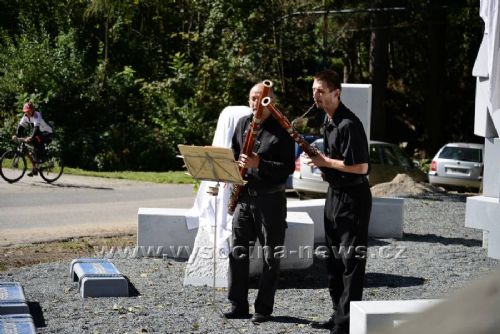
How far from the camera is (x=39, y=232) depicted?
40.7 feet

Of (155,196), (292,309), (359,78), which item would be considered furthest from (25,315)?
(359,78)

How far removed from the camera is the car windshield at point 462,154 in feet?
80.3

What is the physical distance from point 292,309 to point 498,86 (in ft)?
8.30

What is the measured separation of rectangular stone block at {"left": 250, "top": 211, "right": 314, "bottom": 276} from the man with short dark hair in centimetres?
225

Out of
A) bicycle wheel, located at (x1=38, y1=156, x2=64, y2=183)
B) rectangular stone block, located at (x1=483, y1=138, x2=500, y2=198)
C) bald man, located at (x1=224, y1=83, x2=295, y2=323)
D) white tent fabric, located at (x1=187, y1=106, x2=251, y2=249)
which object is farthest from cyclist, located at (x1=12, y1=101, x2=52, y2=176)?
bald man, located at (x1=224, y1=83, x2=295, y2=323)

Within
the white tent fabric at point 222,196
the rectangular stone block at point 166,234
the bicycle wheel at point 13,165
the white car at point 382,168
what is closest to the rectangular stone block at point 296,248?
the white tent fabric at point 222,196

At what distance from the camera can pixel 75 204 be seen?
53.7ft

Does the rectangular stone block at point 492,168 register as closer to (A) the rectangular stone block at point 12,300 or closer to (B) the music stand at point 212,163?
(B) the music stand at point 212,163

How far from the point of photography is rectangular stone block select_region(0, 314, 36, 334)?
5793mm

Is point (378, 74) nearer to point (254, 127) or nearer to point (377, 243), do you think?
point (377, 243)

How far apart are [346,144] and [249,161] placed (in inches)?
32.6

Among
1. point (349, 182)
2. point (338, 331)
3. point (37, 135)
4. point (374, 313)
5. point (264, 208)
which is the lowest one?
point (338, 331)

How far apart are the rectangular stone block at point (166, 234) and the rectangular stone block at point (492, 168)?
325 cm

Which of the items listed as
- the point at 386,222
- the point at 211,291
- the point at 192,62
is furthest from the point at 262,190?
the point at 192,62
